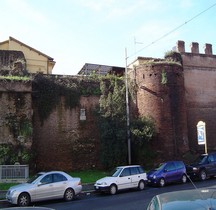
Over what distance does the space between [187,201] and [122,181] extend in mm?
15054

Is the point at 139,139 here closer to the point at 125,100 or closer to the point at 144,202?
the point at 125,100

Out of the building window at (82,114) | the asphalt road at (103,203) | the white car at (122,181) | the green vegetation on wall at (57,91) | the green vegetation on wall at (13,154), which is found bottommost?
the asphalt road at (103,203)

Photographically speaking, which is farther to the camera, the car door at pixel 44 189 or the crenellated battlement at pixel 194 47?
the crenellated battlement at pixel 194 47

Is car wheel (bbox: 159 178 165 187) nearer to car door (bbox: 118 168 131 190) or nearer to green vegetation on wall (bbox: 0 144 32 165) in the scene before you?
car door (bbox: 118 168 131 190)

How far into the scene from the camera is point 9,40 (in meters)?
44.1

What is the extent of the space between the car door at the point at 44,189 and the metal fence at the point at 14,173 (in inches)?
274

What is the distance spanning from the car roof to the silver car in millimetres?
12304

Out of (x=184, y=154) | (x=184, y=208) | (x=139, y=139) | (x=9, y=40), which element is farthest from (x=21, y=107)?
(x=184, y=208)

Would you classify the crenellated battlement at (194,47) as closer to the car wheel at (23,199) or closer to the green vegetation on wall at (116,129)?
the green vegetation on wall at (116,129)

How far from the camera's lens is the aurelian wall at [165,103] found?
29031 mm

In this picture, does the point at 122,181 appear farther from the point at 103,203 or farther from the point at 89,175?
the point at 89,175

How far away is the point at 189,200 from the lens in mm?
4660

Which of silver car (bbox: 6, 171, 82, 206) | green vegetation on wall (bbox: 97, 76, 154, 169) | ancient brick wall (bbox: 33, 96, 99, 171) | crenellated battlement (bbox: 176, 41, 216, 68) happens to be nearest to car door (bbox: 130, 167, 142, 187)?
silver car (bbox: 6, 171, 82, 206)

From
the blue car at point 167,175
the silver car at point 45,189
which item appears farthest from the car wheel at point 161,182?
the silver car at point 45,189
